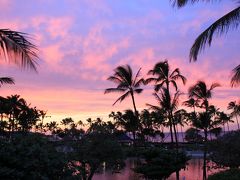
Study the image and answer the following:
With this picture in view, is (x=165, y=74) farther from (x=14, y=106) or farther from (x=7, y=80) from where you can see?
(x=14, y=106)

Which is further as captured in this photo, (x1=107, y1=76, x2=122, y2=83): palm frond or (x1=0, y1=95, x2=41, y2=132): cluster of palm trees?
(x1=0, y1=95, x2=41, y2=132): cluster of palm trees

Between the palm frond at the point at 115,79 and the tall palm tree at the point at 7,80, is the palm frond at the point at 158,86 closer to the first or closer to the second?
the palm frond at the point at 115,79

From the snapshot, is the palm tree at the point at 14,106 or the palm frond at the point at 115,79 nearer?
the palm frond at the point at 115,79

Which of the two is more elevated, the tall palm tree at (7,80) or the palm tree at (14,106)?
the palm tree at (14,106)

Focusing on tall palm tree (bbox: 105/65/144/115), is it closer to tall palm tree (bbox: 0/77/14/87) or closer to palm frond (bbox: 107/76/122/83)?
palm frond (bbox: 107/76/122/83)

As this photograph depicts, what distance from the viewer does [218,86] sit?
1871 inches

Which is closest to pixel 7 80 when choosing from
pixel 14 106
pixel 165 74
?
pixel 165 74

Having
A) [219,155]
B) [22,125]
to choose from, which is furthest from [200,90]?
[22,125]

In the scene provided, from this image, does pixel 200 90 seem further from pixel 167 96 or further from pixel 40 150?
pixel 40 150

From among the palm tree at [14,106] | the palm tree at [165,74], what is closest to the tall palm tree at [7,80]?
the palm tree at [165,74]

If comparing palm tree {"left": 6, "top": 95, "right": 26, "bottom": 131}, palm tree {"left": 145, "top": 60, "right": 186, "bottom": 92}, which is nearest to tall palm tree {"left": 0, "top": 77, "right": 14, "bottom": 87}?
palm tree {"left": 145, "top": 60, "right": 186, "bottom": 92}

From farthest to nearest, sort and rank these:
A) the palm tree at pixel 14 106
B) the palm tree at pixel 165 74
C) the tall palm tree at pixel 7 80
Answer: the palm tree at pixel 14 106
the palm tree at pixel 165 74
the tall palm tree at pixel 7 80

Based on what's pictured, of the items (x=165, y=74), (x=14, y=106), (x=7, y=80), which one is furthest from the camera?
(x=14, y=106)

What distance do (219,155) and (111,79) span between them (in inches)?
781
